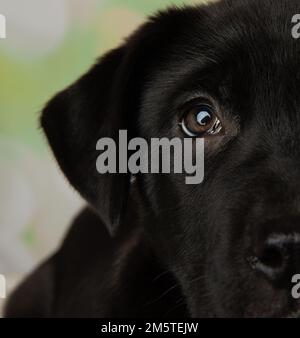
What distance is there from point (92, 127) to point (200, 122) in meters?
0.26

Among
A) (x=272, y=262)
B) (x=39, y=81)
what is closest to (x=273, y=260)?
(x=272, y=262)

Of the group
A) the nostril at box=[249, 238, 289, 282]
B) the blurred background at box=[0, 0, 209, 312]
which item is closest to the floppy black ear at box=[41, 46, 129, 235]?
the nostril at box=[249, 238, 289, 282]

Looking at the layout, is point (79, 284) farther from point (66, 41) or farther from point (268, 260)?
point (66, 41)

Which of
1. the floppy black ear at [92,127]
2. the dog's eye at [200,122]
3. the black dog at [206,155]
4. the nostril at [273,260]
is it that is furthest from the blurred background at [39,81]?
the nostril at [273,260]

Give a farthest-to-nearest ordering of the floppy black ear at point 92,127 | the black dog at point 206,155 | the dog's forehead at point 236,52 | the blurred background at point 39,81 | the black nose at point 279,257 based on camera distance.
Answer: the blurred background at point 39,81 → the floppy black ear at point 92,127 → the dog's forehead at point 236,52 → the black dog at point 206,155 → the black nose at point 279,257

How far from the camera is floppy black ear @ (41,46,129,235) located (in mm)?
1699

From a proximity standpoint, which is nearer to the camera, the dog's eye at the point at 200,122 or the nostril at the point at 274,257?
the nostril at the point at 274,257

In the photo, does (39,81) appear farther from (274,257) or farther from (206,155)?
(274,257)

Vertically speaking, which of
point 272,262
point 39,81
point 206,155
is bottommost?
point 272,262

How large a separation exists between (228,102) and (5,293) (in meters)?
1.49

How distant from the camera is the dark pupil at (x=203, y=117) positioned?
167cm

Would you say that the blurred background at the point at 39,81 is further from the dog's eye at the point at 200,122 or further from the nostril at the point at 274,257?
the nostril at the point at 274,257

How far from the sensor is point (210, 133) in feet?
5.49

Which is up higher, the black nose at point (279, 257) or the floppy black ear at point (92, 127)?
the floppy black ear at point (92, 127)
